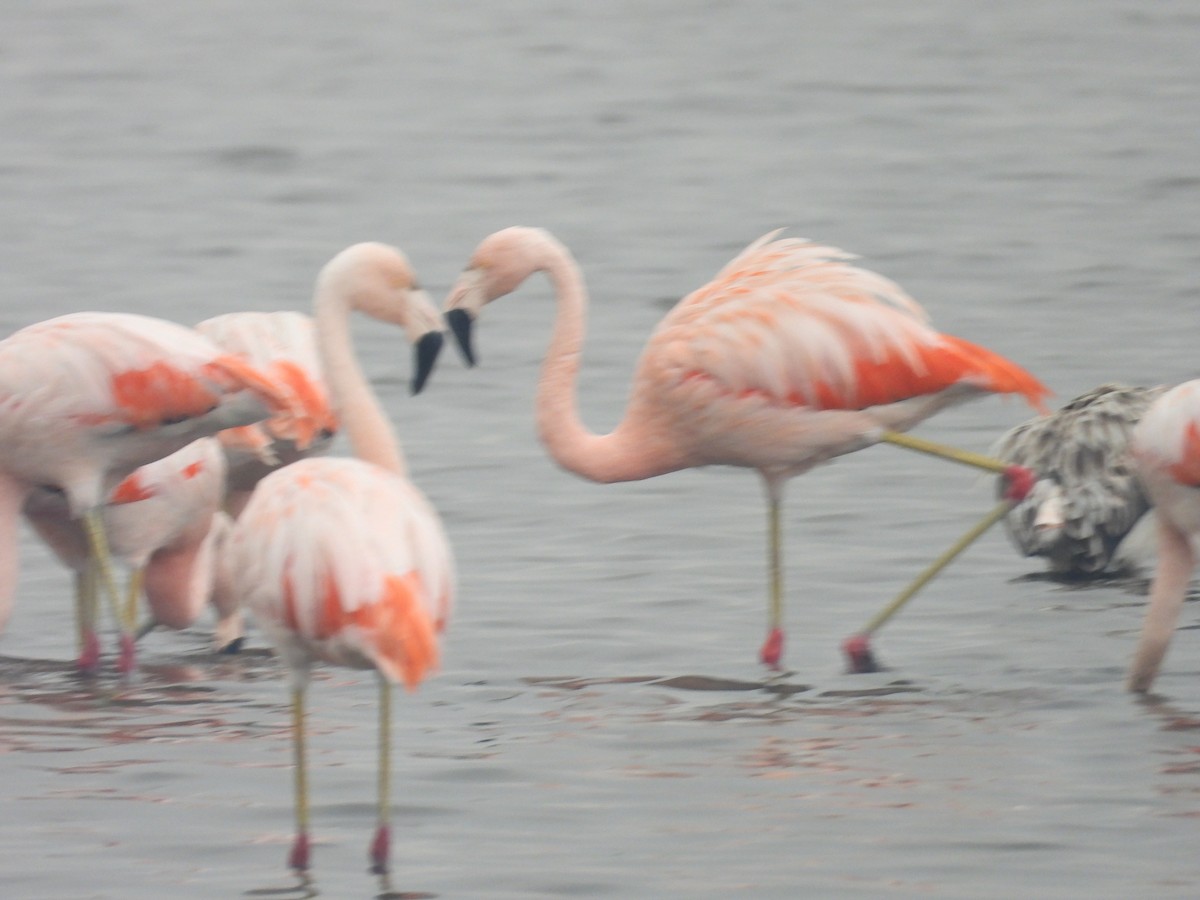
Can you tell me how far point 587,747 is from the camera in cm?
578

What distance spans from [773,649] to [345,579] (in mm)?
2131

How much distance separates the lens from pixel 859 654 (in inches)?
260

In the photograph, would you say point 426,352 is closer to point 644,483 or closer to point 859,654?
point 859,654

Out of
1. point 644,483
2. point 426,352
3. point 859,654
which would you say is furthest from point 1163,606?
point 644,483

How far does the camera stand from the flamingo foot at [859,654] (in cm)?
658

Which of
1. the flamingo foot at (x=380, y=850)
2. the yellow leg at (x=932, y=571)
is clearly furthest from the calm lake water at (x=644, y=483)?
the yellow leg at (x=932, y=571)

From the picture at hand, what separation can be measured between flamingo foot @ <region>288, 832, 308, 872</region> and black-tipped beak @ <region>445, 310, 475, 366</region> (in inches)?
87.3

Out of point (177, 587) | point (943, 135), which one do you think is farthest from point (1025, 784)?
point (943, 135)

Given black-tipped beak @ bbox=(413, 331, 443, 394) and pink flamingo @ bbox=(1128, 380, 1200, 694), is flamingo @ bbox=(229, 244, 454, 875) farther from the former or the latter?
pink flamingo @ bbox=(1128, 380, 1200, 694)

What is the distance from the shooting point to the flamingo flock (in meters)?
6.10

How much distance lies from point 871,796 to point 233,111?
Answer: 12797 millimetres

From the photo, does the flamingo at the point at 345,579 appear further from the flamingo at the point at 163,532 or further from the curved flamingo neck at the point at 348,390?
the flamingo at the point at 163,532

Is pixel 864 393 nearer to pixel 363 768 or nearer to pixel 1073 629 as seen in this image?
pixel 1073 629

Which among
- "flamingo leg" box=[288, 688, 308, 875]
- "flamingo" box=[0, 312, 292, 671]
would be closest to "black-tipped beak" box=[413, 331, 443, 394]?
"flamingo" box=[0, 312, 292, 671]
